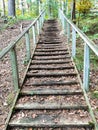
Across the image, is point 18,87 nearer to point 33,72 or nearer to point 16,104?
point 16,104

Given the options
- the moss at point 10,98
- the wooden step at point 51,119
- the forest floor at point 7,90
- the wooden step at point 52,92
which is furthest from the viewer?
the wooden step at point 52,92

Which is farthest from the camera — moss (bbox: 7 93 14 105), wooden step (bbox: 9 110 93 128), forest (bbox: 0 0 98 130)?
moss (bbox: 7 93 14 105)

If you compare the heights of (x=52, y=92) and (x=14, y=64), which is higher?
(x=14, y=64)

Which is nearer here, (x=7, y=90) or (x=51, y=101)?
(x=51, y=101)

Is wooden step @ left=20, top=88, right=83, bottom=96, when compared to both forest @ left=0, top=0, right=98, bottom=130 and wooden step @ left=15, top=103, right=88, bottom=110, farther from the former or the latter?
wooden step @ left=15, top=103, right=88, bottom=110

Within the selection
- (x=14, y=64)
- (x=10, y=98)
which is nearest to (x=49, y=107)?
(x=10, y=98)

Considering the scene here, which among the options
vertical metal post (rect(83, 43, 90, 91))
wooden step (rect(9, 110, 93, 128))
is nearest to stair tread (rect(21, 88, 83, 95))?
vertical metal post (rect(83, 43, 90, 91))

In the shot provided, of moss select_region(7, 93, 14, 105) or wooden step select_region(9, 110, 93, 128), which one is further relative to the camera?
moss select_region(7, 93, 14, 105)

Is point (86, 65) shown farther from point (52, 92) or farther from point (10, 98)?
point (10, 98)

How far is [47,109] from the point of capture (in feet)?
15.3

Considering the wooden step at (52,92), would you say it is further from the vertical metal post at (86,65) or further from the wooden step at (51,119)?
the wooden step at (51,119)

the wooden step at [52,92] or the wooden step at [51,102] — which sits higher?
the wooden step at [52,92]

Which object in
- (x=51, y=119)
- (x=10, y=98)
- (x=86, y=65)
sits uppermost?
(x=86, y=65)

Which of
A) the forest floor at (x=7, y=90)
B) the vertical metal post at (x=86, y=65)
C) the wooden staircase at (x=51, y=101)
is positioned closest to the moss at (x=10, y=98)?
the forest floor at (x=7, y=90)
